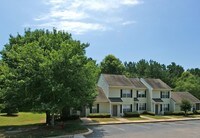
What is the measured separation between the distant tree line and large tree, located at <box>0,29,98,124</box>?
51911 millimetres

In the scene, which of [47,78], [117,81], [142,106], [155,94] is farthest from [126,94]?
[47,78]

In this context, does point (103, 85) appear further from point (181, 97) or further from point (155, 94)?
point (181, 97)

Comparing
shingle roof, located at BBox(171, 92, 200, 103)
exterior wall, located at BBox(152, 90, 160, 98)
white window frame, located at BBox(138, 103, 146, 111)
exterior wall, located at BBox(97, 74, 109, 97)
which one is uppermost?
exterior wall, located at BBox(97, 74, 109, 97)

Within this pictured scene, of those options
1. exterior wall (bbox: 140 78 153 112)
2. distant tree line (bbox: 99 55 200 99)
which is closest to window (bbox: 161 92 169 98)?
exterior wall (bbox: 140 78 153 112)

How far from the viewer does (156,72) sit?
97.8 m

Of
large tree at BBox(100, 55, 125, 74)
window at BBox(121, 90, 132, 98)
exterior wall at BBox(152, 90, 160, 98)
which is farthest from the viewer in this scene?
large tree at BBox(100, 55, 125, 74)

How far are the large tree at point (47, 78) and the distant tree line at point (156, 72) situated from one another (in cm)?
5191

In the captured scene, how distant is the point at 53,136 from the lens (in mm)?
25078

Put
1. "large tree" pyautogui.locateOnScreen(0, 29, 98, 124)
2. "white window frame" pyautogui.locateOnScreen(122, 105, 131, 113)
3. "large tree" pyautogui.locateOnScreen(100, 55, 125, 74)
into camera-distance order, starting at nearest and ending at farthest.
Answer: "large tree" pyautogui.locateOnScreen(0, 29, 98, 124), "white window frame" pyautogui.locateOnScreen(122, 105, 131, 113), "large tree" pyautogui.locateOnScreen(100, 55, 125, 74)

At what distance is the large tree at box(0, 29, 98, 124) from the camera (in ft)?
88.2

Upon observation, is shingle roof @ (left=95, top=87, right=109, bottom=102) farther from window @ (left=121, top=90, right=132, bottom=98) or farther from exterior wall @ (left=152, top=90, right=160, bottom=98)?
exterior wall @ (left=152, top=90, right=160, bottom=98)

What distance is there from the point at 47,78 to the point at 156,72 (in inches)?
2949

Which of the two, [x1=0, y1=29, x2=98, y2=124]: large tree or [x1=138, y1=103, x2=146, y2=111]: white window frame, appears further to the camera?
[x1=138, y1=103, x2=146, y2=111]: white window frame

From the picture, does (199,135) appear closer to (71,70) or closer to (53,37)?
(71,70)
